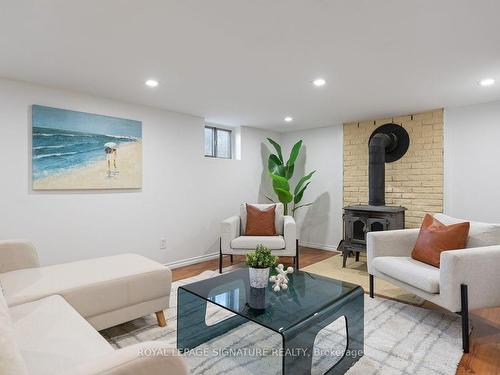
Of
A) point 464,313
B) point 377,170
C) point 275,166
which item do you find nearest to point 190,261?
point 275,166

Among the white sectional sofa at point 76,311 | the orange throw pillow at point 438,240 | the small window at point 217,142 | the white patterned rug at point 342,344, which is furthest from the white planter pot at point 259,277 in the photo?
the small window at point 217,142

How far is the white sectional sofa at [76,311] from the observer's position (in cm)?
93

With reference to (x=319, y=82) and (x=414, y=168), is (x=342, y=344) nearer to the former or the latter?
(x=319, y=82)

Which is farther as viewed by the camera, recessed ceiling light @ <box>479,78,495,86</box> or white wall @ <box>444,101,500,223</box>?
white wall @ <box>444,101,500,223</box>

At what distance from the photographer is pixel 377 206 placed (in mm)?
3830

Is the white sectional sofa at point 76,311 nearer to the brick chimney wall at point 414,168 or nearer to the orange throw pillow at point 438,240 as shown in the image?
the orange throw pillow at point 438,240

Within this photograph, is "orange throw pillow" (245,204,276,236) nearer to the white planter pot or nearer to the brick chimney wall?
the brick chimney wall

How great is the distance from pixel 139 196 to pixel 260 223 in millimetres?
1478

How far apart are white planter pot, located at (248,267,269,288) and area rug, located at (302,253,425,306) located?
150cm

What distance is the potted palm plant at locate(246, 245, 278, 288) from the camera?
195 centimetres

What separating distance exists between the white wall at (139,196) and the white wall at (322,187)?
787 mm

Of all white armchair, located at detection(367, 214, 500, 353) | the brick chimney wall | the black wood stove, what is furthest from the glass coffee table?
the brick chimney wall

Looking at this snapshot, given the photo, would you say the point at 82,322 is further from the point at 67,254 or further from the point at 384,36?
the point at 384,36

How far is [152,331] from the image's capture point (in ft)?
7.06
